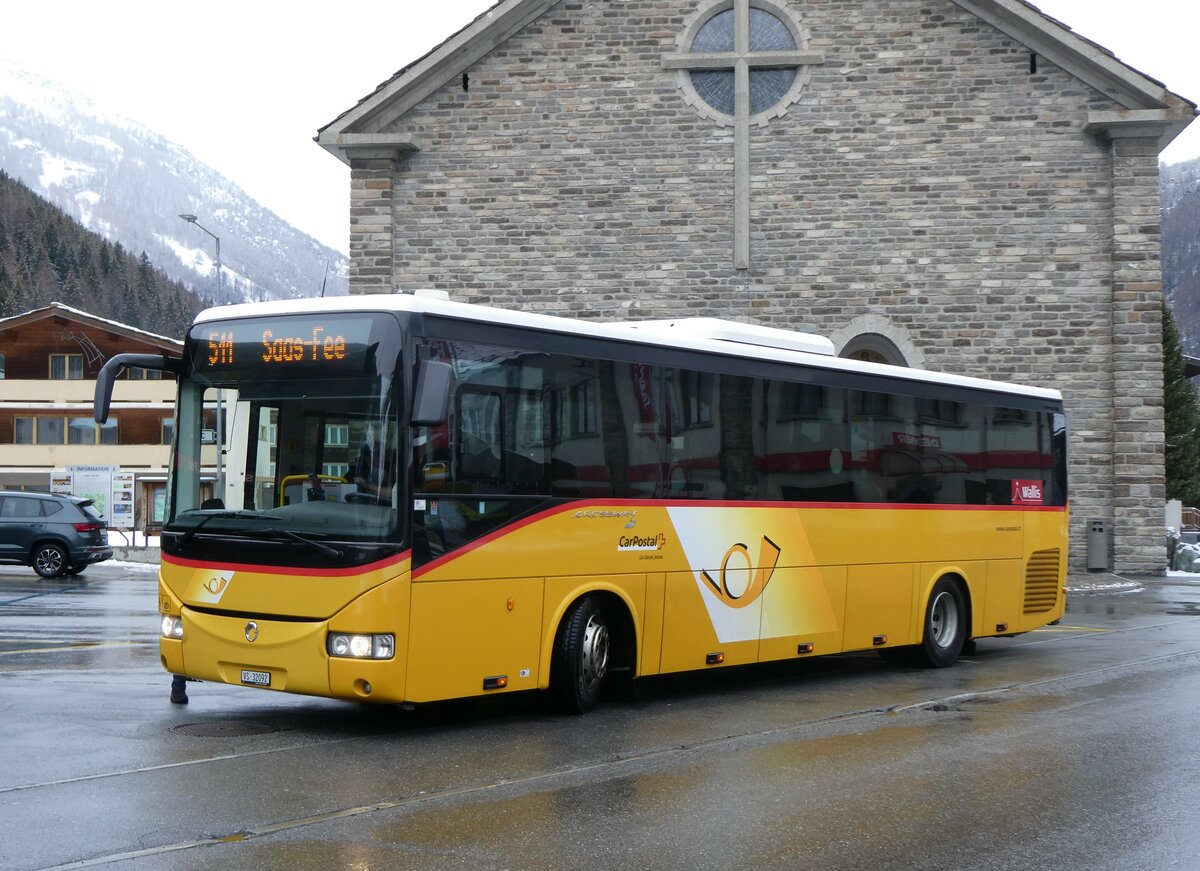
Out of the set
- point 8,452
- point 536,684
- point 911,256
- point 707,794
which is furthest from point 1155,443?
point 8,452

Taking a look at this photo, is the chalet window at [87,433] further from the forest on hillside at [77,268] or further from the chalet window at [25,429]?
the forest on hillside at [77,268]

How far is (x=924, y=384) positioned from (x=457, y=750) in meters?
6.55

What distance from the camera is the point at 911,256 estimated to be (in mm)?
26203

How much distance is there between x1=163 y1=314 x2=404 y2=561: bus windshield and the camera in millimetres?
8953

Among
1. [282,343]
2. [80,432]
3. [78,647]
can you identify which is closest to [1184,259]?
[80,432]

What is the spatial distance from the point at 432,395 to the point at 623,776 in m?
2.52

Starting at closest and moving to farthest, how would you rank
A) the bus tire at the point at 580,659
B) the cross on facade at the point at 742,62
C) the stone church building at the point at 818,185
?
1. the bus tire at the point at 580,659
2. the stone church building at the point at 818,185
3. the cross on facade at the point at 742,62

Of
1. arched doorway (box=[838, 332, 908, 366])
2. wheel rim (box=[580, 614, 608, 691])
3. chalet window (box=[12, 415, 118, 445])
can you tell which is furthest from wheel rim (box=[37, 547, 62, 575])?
chalet window (box=[12, 415, 118, 445])

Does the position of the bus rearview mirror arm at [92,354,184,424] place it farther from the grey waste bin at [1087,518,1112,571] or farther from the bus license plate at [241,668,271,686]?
the grey waste bin at [1087,518,1112,571]

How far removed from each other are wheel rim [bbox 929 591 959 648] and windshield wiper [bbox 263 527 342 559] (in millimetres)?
6794

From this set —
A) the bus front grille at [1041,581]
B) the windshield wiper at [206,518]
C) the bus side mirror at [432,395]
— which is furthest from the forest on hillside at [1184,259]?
the windshield wiper at [206,518]

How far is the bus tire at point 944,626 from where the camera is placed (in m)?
13.7

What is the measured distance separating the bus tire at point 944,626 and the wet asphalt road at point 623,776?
A: 76cm

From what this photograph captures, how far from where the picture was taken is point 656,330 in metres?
11.4
